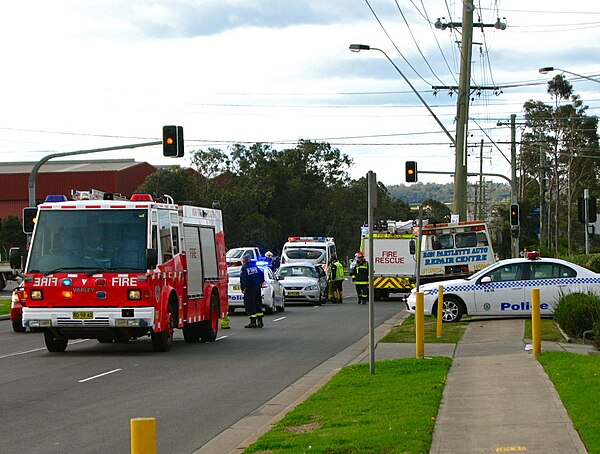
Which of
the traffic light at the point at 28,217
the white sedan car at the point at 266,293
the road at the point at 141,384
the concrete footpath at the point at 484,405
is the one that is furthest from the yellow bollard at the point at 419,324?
the white sedan car at the point at 266,293

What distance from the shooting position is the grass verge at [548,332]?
64.6ft

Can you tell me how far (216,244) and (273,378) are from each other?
8.01 meters

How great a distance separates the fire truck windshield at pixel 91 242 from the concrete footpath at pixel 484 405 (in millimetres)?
4032

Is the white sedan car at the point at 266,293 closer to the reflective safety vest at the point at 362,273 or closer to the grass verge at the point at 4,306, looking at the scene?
the reflective safety vest at the point at 362,273

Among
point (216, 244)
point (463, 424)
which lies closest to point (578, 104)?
point (216, 244)

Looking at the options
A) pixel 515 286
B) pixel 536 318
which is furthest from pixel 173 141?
pixel 536 318

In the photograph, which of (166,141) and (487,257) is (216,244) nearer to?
(166,141)

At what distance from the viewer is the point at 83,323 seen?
18.0 metres

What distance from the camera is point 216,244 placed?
23.3 metres

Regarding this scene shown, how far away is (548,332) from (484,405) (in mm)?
10131

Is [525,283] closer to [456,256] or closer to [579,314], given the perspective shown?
[579,314]

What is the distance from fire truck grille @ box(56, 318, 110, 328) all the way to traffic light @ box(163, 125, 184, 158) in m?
14.3

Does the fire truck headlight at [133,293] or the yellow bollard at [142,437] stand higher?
the fire truck headlight at [133,293]

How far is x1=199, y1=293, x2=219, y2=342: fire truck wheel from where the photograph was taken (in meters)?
22.2
